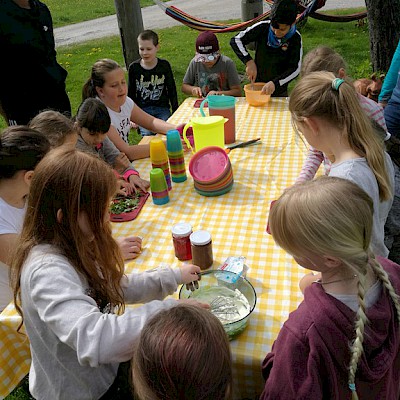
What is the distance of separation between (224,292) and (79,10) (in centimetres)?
1564

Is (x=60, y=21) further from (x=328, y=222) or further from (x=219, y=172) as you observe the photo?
(x=328, y=222)

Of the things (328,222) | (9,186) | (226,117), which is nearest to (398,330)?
(328,222)

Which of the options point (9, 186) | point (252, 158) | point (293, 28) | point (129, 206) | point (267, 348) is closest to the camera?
point (267, 348)

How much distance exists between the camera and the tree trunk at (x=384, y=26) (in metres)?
4.36

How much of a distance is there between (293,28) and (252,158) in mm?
1781

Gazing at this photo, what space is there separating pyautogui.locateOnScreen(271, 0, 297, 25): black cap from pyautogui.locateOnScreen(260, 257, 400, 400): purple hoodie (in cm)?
293

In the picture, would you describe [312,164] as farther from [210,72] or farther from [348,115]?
[210,72]

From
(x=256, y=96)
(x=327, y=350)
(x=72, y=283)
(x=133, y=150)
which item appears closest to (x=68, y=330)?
(x=72, y=283)

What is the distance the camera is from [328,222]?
40.6 inches

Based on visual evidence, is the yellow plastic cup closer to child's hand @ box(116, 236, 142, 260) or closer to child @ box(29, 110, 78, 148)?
child @ box(29, 110, 78, 148)

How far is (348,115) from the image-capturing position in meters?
1.61

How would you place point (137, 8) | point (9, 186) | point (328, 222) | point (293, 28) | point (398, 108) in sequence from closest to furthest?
point (328, 222), point (9, 186), point (398, 108), point (293, 28), point (137, 8)

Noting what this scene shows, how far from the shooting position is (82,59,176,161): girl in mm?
2759

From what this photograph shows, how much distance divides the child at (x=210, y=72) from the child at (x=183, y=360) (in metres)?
3.03
